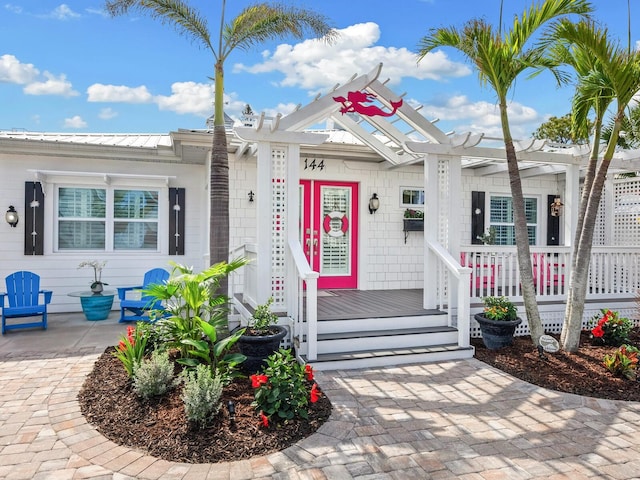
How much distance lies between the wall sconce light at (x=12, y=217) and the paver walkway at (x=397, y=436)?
Result: 3751 mm

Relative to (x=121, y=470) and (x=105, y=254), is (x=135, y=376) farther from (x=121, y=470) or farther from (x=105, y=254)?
(x=105, y=254)

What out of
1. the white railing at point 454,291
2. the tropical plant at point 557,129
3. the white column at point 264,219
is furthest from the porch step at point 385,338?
the tropical plant at point 557,129

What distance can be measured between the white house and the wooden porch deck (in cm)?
3

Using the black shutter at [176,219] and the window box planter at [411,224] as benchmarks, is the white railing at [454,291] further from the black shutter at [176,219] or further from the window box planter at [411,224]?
the black shutter at [176,219]

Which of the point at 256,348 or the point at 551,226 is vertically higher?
the point at 551,226

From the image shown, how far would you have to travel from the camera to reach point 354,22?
770 cm

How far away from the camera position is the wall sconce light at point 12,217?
23.6ft

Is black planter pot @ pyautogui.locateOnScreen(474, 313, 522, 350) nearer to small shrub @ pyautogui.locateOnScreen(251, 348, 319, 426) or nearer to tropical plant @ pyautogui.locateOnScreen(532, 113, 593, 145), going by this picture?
small shrub @ pyautogui.locateOnScreen(251, 348, 319, 426)

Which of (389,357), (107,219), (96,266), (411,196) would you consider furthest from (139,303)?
(411,196)

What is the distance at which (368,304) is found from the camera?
621cm

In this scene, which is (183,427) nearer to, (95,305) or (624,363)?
(624,363)

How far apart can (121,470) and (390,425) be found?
198 centimetres

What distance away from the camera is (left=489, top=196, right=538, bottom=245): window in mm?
9039

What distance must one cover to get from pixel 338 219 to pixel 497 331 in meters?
3.66
